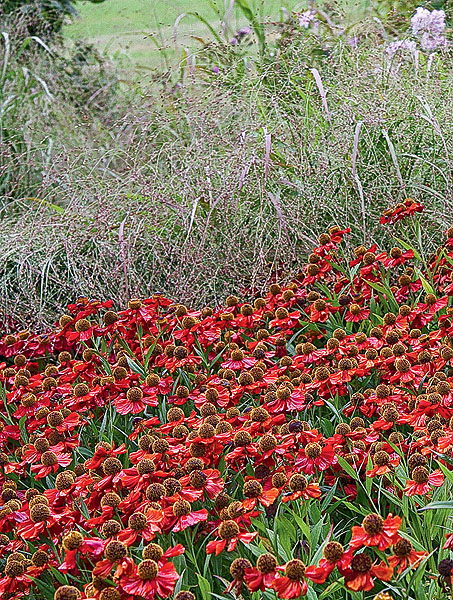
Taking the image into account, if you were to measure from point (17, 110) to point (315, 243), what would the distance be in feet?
7.49

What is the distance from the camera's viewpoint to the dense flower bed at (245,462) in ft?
3.72

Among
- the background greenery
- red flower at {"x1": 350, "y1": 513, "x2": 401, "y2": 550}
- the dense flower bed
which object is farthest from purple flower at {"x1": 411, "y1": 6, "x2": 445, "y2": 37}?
red flower at {"x1": 350, "y1": 513, "x2": 401, "y2": 550}

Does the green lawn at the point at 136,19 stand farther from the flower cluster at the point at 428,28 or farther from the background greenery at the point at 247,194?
the background greenery at the point at 247,194

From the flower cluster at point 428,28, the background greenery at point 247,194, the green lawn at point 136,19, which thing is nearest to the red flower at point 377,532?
the background greenery at point 247,194

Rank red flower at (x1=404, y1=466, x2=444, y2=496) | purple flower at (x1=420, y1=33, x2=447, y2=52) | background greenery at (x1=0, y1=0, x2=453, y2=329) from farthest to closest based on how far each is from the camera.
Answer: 1. purple flower at (x1=420, y1=33, x2=447, y2=52)
2. background greenery at (x1=0, y1=0, x2=453, y2=329)
3. red flower at (x1=404, y1=466, x2=444, y2=496)

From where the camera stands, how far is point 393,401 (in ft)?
5.23

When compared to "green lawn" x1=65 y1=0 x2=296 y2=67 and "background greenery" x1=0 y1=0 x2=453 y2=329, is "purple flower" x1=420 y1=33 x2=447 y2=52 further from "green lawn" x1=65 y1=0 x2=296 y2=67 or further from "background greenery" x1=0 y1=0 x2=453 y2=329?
"green lawn" x1=65 y1=0 x2=296 y2=67

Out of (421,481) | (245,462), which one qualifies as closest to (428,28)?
(245,462)

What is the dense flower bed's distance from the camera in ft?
3.72

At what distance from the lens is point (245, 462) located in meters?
1.53

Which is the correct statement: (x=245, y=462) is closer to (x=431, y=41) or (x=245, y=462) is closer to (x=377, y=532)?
(x=377, y=532)

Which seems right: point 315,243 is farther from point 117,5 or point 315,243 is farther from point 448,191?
point 117,5

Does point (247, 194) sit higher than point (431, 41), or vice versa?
point (431, 41)

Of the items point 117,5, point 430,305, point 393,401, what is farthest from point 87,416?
point 117,5
